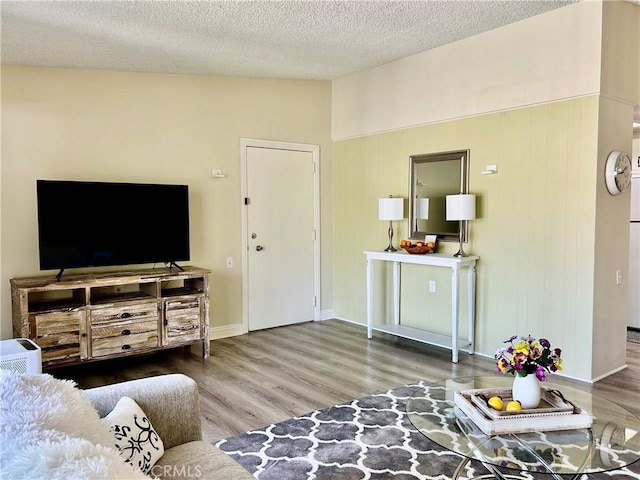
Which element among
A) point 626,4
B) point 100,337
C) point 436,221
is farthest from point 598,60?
point 100,337

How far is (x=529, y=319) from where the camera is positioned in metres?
4.25

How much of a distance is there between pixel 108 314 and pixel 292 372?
5.26ft

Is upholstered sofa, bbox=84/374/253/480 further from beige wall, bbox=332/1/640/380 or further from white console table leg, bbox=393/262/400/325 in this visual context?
white console table leg, bbox=393/262/400/325

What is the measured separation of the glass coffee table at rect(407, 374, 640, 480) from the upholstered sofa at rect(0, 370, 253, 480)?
910mm

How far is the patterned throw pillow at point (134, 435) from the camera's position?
5.41ft

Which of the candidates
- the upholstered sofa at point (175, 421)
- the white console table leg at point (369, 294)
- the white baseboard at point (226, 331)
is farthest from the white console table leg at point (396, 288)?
the upholstered sofa at point (175, 421)

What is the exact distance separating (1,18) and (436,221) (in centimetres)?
387

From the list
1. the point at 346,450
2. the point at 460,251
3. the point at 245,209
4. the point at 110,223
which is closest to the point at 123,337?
the point at 110,223

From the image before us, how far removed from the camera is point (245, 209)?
18.0 feet

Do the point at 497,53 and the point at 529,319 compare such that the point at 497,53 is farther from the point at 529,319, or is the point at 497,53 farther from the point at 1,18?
the point at 1,18

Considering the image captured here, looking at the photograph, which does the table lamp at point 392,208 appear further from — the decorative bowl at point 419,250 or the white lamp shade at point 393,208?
the decorative bowl at point 419,250

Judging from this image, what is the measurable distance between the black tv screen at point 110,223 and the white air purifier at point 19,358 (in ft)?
2.52

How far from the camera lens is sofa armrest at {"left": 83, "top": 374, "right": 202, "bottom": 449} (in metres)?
1.92

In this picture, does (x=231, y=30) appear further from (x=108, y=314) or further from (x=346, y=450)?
(x=346, y=450)
